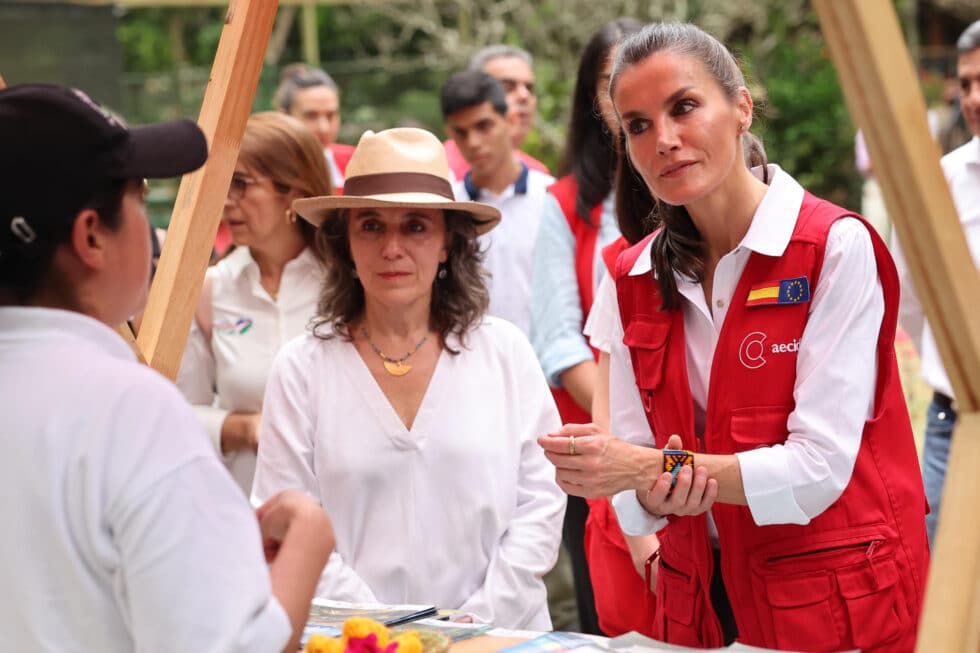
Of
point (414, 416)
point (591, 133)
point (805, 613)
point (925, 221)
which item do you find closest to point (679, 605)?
point (805, 613)

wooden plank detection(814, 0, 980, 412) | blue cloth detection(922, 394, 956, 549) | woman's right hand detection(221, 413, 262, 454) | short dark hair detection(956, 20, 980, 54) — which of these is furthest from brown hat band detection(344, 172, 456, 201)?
short dark hair detection(956, 20, 980, 54)

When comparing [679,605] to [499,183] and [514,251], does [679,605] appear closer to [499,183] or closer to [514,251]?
[514,251]

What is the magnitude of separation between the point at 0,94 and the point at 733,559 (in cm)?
144

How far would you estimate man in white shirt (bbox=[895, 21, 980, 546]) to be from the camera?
3.80 meters

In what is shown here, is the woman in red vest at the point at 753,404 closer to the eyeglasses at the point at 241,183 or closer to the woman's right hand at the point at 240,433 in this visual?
the woman's right hand at the point at 240,433

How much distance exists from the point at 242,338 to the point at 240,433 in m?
0.30

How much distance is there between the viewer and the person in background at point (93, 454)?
53.4 inches

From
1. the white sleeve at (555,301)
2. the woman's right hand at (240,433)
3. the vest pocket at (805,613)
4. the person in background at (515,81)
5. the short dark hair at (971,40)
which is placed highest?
the short dark hair at (971,40)

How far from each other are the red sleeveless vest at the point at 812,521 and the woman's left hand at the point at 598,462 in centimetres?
17

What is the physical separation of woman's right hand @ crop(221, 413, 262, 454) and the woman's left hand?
1594 mm

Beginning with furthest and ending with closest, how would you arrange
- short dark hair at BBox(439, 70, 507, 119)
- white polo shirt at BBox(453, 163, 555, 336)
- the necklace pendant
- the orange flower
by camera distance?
short dark hair at BBox(439, 70, 507, 119), white polo shirt at BBox(453, 163, 555, 336), the necklace pendant, the orange flower

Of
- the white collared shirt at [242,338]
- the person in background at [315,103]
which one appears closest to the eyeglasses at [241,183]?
the white collared shirt at [242,338]

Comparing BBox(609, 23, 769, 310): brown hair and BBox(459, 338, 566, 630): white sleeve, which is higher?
BBox(609, 23, 769, 310): brown hair

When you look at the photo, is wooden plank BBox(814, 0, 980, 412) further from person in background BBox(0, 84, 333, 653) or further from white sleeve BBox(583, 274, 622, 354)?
white sleeve BBox(583, 274, 622, 354)
